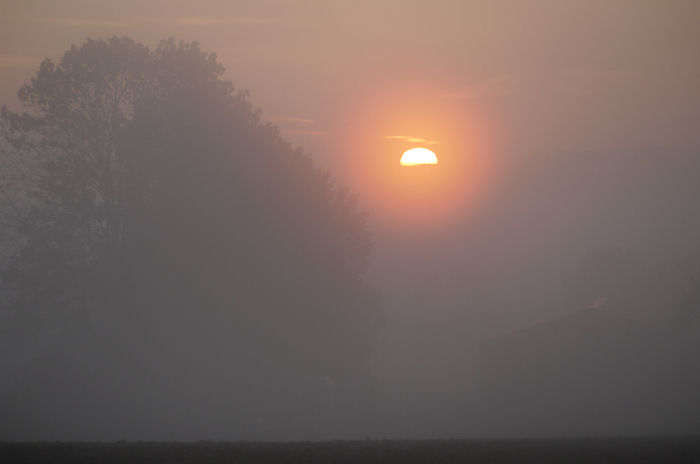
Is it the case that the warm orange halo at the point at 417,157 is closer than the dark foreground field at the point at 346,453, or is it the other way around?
the dark foreground field at the point at 346,453

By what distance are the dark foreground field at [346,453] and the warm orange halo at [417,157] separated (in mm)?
67448

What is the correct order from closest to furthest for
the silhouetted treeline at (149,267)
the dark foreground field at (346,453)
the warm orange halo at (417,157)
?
the dark foreground field at (346,453) < the silhouetted treeline at (149,267) < the warm orange halo at (417,157)

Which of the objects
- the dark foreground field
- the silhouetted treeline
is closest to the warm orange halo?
the silhouetted treeline

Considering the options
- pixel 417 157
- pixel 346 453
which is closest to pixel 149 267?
pixel 346 453

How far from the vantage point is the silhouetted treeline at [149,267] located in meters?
27.3

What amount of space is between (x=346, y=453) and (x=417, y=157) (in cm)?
7441

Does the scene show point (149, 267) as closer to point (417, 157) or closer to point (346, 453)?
point (346, 453)

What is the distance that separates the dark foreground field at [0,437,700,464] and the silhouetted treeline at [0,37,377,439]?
52.0 feet

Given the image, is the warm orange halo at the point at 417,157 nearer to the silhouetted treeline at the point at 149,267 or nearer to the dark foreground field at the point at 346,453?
the silhouetted treeline at the point at 149,267

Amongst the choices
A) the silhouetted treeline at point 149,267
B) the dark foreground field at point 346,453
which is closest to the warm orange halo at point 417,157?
the silhouetted treeline at point 149,267

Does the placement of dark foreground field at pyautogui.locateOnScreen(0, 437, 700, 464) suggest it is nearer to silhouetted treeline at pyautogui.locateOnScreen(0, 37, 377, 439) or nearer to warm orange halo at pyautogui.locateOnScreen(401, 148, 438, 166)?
silhouetted treeline at pyautogui.locateOnScreen(0, 37, 377, 439)

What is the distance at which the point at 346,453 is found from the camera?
11562 mm

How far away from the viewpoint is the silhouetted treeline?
2728 centimetres

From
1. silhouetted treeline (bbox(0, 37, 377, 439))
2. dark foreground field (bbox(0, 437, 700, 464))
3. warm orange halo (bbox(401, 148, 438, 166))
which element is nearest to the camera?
dark foreground field (bbox(0, 437, 700, 464))
